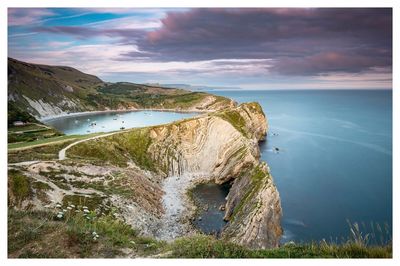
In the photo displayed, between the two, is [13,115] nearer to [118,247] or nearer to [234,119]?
[234,119]

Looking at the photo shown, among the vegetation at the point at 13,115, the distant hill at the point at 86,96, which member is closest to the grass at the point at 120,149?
the vegetation at the point at 13,115

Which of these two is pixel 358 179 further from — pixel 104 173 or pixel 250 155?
pixel 104 173

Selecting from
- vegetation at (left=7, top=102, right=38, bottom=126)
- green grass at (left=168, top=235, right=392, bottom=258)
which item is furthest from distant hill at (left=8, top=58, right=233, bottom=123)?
green grass at (left=168, top=235, right=392, bottom=258)

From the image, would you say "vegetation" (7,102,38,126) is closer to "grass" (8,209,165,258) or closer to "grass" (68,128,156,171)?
"grass" (68,128,156,171)

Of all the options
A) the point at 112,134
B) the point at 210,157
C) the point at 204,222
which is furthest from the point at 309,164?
the point at 112,134

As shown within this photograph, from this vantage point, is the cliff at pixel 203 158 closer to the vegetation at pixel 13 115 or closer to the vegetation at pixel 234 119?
the vegetation at pixel 234 119
